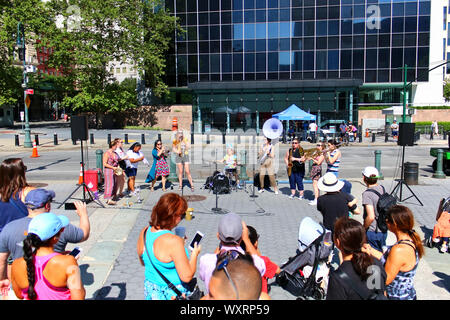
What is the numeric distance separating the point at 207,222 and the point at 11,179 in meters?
4.86

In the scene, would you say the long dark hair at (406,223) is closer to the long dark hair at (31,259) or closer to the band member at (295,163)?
the long dark hair at (31,259)

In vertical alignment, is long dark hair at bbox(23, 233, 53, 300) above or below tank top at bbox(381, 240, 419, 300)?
above

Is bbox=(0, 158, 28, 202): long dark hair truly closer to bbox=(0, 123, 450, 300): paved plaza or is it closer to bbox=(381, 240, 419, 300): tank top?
bbox=(0, 123, 450, 300): paved plaza

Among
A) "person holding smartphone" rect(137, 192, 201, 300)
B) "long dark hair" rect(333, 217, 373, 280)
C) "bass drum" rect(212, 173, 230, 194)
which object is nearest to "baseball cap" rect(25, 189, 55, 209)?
"person holding smartphone" rect(137, 192, 201, 300)

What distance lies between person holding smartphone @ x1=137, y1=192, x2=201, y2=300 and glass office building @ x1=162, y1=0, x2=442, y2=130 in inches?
1582

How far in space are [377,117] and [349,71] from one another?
638cm

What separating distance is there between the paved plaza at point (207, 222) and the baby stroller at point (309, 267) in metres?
0.23

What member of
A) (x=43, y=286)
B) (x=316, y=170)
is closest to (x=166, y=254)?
(x=43, y=286)

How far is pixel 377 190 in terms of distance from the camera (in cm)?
607

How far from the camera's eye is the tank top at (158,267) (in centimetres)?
365

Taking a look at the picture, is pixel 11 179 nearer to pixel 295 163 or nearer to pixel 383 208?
pixel 383 208

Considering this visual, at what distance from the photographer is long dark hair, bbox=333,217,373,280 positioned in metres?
3.43

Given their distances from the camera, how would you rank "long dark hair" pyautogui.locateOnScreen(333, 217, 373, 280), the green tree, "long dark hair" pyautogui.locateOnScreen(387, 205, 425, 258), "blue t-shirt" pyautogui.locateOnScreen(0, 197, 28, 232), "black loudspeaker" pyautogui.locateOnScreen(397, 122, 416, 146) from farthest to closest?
the green tree → "black loudspeaker" pyautogui.locateOnScreen(397, 122, 416, 146) → "blue t-shirt" pyautogui.locateOnScreen(0, 197, 28, 232) → "long dark hair" pyautogui.locateOnScreen(387, 205, 425, 258) → "long dark hair" pyautogui.locateOnScreen(333, 217, 373, 280)

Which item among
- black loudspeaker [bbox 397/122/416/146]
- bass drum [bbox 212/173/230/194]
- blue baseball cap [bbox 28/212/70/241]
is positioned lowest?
bass drum [bbox 212/173/230/194]
